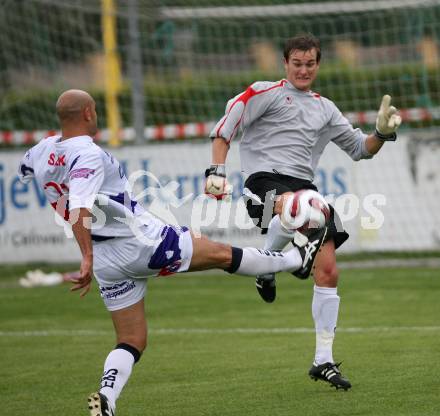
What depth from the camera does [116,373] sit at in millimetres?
6812

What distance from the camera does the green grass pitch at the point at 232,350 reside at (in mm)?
7656

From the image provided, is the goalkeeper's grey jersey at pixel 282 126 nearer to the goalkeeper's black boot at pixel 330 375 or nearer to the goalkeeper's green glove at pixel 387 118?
the goalkeeper's green glove at pixel 387 118

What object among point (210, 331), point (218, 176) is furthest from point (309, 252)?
point (210, 331)

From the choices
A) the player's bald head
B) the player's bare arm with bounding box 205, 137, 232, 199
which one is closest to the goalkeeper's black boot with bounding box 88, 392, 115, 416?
the player's bald head

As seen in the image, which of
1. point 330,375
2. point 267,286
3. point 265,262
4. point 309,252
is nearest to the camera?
point 265,262

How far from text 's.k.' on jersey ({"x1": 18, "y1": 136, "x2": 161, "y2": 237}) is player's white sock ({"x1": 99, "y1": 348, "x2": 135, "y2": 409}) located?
2.40 ft

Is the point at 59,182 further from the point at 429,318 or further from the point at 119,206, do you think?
the point at 429,318

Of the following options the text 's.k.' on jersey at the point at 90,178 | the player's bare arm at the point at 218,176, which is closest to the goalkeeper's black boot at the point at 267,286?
the player's bare arm at the point at 218,176

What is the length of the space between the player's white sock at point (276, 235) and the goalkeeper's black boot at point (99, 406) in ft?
7.65

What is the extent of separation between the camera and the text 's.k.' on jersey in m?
6.56

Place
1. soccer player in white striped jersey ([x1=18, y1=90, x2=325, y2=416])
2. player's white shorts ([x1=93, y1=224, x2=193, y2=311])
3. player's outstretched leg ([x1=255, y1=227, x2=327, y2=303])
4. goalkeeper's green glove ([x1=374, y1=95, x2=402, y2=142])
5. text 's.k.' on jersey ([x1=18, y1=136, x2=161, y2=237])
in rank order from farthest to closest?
goalkeeper's green glove ([x1=374, y1=95, x2=402, y2=142]), player's outstretched leg ([x1=255, y1=227, x2=327, y2=303]), player's white shorts ([x1=93, y1=224, x2=193, y2=311]), soccer player in white striped jersey ([x1=18, y1=90, x2=325, y2=416]), text 's.k.' on jersey ([x1=18, y1=136, x2=161, y2=237])

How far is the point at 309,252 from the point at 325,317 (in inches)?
28.5

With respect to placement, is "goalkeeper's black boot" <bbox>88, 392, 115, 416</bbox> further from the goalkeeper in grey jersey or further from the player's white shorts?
the goalkeeper in grey jersey

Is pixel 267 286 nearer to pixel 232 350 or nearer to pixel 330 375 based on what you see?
pixel 330 375
